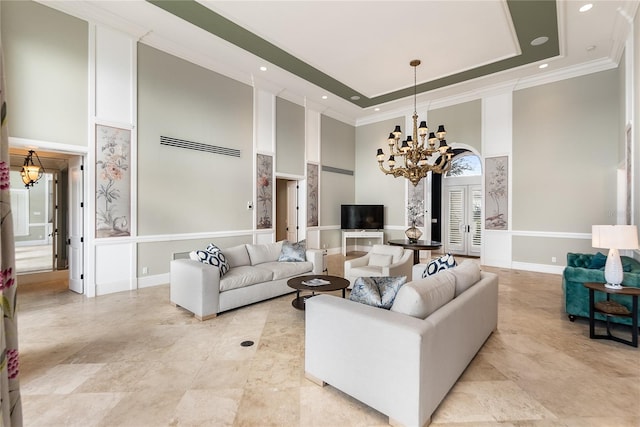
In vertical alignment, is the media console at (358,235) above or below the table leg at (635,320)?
above

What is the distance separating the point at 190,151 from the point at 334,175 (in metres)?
4.45

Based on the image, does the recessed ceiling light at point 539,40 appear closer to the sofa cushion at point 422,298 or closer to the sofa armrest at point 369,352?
the sofa cushion at point 422,298

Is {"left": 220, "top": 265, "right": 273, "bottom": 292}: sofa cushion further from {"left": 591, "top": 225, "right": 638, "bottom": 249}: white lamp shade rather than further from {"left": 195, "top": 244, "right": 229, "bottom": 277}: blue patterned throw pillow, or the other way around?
{"left": 591, "top": 225, "right": 638, "bottom": 249}: white lamp shade

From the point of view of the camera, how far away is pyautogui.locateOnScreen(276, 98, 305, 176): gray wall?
728 cm

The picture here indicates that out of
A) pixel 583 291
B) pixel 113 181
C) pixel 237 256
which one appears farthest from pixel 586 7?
pixel 113 181

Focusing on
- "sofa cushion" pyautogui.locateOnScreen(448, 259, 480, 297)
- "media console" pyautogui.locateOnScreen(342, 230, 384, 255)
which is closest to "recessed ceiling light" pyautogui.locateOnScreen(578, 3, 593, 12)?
"sofa cushion" pyautogui.locateOnScreen(448, 259, 480, 297)

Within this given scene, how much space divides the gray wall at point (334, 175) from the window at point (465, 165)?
322cm

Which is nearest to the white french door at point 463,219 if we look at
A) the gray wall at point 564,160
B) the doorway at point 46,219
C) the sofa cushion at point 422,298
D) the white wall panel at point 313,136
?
the gray wall at point 564,160

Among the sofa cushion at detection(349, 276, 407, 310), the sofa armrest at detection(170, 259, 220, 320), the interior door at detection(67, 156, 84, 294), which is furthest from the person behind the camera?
the interior door at detection(67, 156, 84, 294)

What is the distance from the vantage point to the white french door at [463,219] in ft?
29.2

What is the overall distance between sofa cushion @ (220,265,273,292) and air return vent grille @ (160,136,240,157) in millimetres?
2673

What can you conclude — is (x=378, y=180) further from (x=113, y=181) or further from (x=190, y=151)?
(x=113, y=181)

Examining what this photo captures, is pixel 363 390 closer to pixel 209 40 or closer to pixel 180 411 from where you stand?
pixel 180 411

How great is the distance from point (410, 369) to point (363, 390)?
17.2 inches
